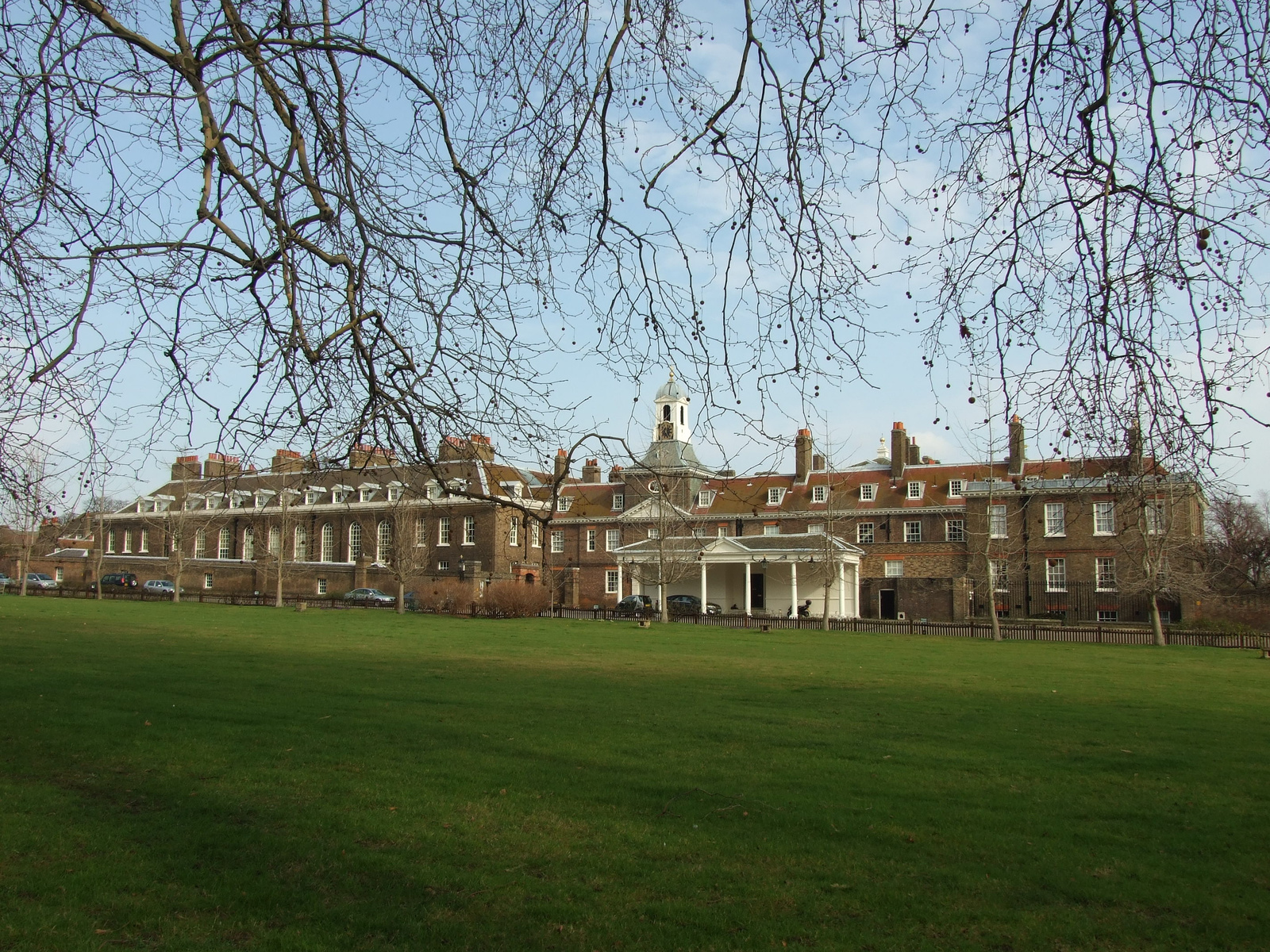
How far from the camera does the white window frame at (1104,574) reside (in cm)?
4772

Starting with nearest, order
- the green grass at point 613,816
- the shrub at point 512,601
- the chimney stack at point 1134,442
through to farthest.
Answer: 1. the chimney stack at point 1134,442
2. the green grass at point 613,816
3. the shrub at point 512,601

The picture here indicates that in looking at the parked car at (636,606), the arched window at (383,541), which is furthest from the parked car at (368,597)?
the parked car at (636,606)

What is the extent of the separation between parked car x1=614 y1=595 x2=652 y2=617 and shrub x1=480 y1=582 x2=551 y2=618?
5.64 m

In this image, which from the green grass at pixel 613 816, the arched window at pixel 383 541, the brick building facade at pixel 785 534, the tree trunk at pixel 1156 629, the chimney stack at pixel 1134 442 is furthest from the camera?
the arched window at pixel 383 541

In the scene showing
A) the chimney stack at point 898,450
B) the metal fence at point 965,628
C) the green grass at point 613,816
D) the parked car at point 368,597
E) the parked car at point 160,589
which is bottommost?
the metal fence at point 965,628

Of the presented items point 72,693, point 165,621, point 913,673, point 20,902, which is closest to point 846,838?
point 20,902

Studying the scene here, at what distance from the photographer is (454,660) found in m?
21.4

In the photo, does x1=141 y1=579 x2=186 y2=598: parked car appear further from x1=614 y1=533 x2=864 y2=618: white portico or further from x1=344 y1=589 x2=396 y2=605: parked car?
x1=614 y1=533 x2=864 y2=618: white portico

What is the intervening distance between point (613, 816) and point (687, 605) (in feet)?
149

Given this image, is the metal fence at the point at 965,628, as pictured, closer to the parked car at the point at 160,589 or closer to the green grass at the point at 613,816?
the parked car at the point at 160,589

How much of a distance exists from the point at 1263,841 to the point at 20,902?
919 cm

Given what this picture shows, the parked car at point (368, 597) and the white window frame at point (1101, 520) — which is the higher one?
the white window frame at point (1101, 520)

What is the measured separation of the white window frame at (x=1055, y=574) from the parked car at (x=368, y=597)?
3523 cm

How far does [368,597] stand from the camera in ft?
180
